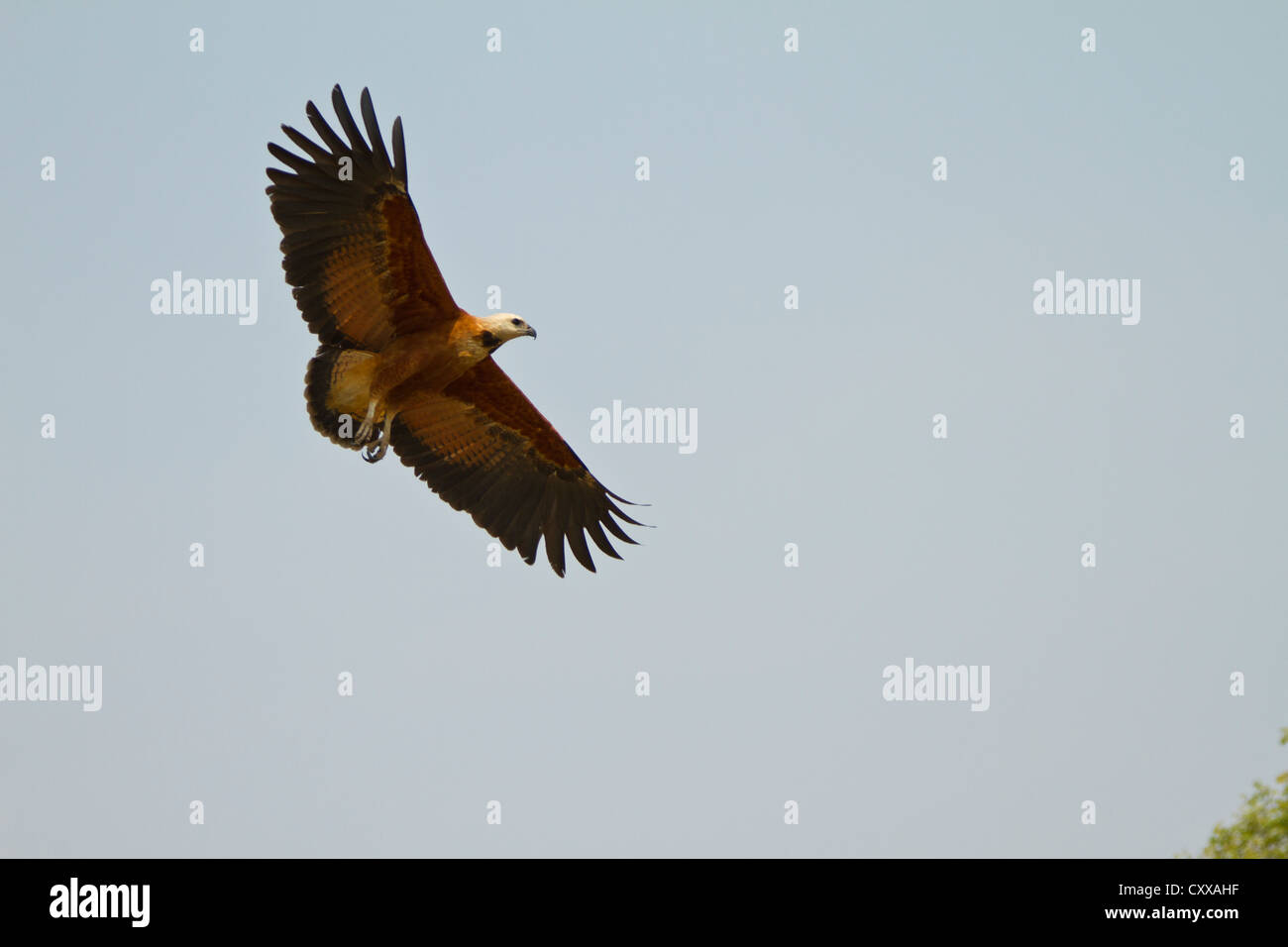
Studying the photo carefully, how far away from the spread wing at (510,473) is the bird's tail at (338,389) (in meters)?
1.03

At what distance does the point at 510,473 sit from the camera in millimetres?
16281

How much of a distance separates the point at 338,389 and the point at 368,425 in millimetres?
434

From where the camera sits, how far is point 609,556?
54.1 ft

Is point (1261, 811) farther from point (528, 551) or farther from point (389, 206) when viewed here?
point (389, 206)

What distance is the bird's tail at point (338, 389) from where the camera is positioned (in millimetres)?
14469

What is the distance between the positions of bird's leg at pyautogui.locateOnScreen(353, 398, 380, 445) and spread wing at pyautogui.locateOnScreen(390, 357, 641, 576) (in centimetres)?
92

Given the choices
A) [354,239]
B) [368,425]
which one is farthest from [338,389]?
[354,239]

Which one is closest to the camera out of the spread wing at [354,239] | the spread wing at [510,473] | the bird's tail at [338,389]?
the spread wing at [354,239]

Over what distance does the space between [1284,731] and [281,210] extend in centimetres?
1679

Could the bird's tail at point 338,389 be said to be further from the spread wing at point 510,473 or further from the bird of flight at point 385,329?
the spread wing at point 510,473

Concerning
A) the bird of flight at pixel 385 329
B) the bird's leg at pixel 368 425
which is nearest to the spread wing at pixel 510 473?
the bird of flight at pixel 385 329

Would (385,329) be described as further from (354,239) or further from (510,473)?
(510,473)
